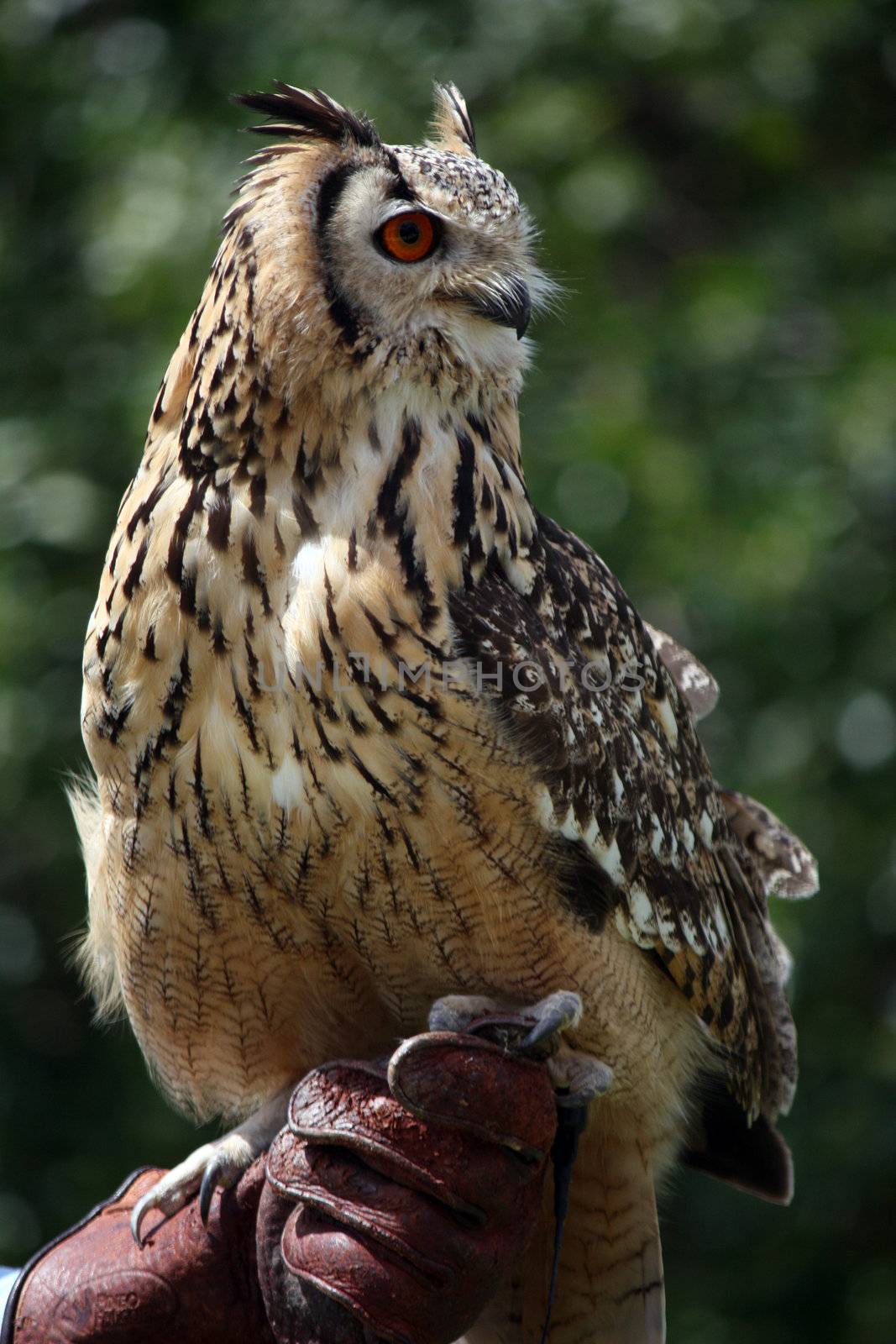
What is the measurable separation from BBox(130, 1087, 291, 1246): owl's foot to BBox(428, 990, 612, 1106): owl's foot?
0.47 metres

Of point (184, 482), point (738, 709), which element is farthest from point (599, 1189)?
point (738, 709)

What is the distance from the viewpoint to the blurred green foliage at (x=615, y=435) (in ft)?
15.1

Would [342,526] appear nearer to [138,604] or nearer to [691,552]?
[138,604]

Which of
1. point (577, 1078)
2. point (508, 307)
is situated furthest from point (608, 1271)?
point (508, 307)

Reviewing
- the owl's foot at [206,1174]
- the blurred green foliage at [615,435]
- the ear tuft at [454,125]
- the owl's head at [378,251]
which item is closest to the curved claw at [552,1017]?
the owl's foot at [206,1174]

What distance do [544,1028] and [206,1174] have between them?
64 centimetres

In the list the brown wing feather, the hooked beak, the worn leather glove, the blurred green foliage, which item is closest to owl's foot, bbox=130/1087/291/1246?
the worn leather glove

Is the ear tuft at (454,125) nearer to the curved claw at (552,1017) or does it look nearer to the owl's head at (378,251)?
the owl's head at (378,251)

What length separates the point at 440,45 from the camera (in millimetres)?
5441

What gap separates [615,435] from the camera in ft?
15.0

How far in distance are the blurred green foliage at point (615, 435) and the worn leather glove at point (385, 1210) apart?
7.73 ft

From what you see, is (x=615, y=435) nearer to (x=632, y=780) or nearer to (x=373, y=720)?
(x=632, y=780)

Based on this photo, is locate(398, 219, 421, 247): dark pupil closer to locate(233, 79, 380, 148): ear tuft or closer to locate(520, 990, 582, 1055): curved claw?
locate(233, 79, 380, 148): ear tuft

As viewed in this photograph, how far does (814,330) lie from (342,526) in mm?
3768
